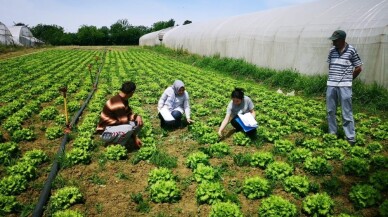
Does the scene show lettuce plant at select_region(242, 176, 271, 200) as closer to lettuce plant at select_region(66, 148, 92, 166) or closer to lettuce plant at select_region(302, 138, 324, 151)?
lettuce plant at select_region(302, 138, 324, 151)

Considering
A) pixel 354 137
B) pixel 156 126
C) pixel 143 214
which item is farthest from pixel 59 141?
pixel 354 137

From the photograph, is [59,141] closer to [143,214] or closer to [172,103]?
[172,103]

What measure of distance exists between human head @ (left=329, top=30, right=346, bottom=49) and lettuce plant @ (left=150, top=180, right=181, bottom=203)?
472 cm

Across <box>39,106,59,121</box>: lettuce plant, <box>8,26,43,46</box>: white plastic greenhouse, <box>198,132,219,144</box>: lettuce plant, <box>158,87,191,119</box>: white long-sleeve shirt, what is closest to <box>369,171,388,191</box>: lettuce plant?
<box>198,132,219,144</box>: lettuce plant

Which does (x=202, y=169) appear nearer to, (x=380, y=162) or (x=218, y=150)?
(x=218, y=150)

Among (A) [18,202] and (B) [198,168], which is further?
(B) [198,168]

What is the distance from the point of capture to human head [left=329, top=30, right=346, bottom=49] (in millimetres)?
6320

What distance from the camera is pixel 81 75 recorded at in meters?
17.7

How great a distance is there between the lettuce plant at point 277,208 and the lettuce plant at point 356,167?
1903 mm

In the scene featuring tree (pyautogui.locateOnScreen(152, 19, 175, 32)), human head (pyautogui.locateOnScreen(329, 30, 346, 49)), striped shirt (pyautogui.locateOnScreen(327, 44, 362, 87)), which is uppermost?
tree (pyautogui.locateOnScreen(152, 19, 175, 32))

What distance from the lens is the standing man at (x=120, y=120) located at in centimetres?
627

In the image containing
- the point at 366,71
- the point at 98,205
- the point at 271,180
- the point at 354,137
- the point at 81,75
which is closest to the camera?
the point at 98,205

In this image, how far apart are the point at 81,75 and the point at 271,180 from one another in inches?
600

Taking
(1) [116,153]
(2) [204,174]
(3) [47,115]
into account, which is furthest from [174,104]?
(3) [47,115]
